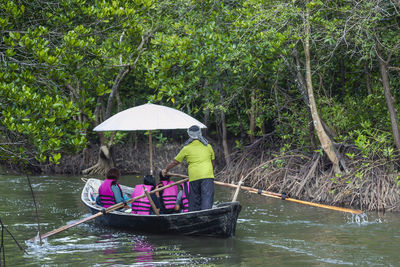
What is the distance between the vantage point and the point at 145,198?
905 centimetres

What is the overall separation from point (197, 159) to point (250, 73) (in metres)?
5.39

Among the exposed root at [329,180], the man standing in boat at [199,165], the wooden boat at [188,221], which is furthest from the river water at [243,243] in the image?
the man standing in boat at [199,165]

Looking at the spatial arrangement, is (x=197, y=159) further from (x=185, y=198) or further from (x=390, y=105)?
(x=390, y=105)

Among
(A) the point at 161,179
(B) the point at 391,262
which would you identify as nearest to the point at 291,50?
(A) the point at 161,179

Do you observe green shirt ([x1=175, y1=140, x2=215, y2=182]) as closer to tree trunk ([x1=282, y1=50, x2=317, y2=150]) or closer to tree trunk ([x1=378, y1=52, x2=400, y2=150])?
tree trunk ([x1=378, y1=52, x2=400, y2=150])

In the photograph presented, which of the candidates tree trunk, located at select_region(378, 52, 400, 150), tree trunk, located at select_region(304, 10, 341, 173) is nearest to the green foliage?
tree trunk, located at select_region(378, 52, 400, 150)

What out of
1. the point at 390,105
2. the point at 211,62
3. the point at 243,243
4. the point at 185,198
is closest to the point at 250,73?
the point at 211,62

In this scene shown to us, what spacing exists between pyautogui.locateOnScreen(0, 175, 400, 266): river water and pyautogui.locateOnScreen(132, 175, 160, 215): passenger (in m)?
0.42

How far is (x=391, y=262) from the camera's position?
6.88 metres

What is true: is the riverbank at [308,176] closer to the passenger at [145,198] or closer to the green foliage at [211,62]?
the green foliage at [211,62]

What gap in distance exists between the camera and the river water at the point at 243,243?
280 inches

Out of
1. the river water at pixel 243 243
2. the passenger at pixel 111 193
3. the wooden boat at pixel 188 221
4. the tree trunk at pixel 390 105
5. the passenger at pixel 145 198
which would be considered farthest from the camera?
the tree trunk at pixel 390 105

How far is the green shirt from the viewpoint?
8352 millimetres

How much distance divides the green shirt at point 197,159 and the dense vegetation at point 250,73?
156cm
